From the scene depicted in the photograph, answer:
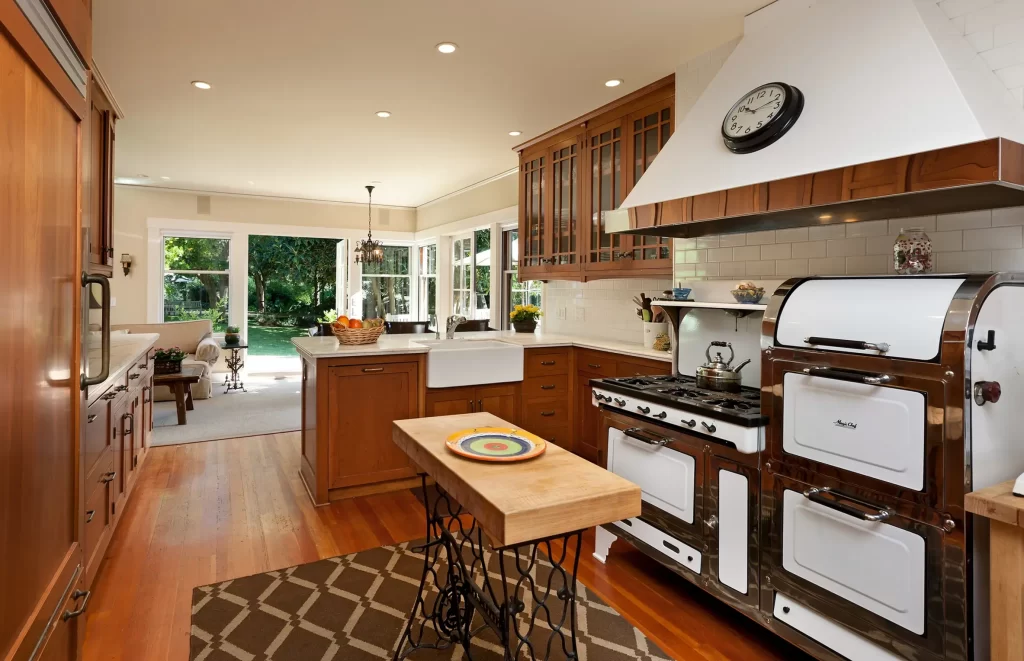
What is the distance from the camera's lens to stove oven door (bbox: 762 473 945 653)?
1.71 metres

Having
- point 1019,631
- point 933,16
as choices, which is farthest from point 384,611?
point 933,16

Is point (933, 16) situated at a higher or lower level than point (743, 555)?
higher

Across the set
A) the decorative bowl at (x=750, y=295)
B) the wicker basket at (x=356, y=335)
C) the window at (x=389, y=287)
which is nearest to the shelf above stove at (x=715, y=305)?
the decorative bowl at (x=750, y=295)

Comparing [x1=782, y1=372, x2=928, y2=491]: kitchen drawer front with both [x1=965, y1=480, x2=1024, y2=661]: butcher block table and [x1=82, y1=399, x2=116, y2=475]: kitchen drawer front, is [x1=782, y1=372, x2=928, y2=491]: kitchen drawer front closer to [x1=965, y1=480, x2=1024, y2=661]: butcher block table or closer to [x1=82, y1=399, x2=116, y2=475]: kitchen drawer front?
[x1=965, y1=480, x2=1024, y2=661]: butcher block table

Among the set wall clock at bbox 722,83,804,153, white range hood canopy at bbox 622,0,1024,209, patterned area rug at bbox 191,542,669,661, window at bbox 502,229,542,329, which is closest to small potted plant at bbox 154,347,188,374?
window at bbox 502,229,542,329

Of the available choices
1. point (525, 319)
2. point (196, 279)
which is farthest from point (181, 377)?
point (525, 319)

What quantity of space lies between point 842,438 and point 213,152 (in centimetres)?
594

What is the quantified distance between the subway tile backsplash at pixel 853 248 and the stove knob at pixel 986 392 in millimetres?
608

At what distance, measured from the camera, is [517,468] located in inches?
66.7

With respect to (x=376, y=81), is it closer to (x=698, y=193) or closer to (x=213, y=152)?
(x=698, y=193)

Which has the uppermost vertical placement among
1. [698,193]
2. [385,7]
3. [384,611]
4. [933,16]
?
[385,7]

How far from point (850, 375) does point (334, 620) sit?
6.94 feet

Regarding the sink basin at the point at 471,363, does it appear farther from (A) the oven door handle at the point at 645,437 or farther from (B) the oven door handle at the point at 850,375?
(B) the oven door handle at the point at 850,375

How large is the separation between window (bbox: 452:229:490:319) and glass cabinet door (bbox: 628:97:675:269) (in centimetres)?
327
